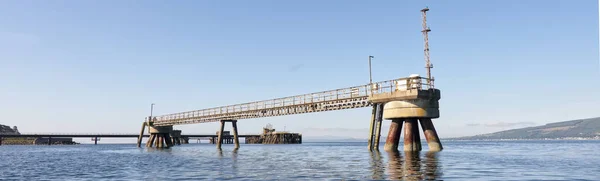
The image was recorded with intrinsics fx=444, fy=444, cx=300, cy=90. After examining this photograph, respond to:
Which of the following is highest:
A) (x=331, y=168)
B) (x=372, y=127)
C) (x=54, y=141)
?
(x=372, y=127)

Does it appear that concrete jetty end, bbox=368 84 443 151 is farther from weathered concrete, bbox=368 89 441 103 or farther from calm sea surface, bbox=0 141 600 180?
calm sea surface, bbox=0 141 600 180

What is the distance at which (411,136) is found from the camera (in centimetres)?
3875

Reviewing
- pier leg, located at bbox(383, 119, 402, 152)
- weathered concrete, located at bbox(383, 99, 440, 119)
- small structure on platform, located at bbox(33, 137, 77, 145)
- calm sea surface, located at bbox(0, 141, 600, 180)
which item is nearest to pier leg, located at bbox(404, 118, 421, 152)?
pier leg, located at bbox(383, 119, 402, 152)

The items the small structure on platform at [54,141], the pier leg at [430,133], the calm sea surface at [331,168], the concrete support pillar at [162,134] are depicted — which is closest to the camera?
the calm sea surface at [331,168]

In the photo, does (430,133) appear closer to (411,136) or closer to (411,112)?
(411,136)

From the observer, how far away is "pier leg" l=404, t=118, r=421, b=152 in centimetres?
3862

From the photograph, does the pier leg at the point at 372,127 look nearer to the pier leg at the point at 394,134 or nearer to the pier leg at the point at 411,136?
the pier leg at the point at 394,134

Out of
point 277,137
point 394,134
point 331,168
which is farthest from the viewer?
point 277,137

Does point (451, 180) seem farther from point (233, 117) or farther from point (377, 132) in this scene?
point (233, 117)

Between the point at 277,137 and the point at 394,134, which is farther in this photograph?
the point at 277,137

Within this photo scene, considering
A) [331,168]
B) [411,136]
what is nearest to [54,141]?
[411,136]

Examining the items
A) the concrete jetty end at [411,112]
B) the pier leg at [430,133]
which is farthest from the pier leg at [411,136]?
the pier leg at [430,133]

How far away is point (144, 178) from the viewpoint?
65.8 ft

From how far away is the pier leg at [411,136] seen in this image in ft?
127
